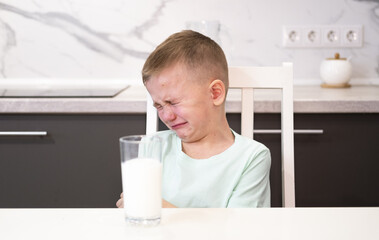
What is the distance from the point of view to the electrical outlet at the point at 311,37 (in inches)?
84.9

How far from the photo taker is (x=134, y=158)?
745 millimetres

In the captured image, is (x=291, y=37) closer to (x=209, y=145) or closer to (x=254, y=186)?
(x=209, y=145)

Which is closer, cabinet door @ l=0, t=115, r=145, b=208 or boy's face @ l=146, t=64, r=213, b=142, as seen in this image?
boy's face @ l=146, t=64, r=213, b=142

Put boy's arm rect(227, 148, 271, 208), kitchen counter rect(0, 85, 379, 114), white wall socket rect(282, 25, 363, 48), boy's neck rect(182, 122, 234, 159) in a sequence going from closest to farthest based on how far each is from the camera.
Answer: boy's arm rect(227, 148, 271, 208) < boy's neck rect(182, 122, 234, 159) < kitchen counter rect(0, 85, 379, 114) < white wall socket rect(282, 25, 363, 48)

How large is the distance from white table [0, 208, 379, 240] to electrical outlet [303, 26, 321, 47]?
142 centimetres

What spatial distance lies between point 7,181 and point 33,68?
0.62 meters

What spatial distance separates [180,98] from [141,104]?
0.60 m

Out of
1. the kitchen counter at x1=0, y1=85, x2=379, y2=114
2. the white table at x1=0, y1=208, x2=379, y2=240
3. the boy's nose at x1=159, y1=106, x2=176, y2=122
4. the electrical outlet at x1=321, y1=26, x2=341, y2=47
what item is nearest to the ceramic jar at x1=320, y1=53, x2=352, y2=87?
the electrical outlet at x1=321, y1=26, x2=341, y2=47

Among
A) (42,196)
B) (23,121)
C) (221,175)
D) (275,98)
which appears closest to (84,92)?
(23,121)

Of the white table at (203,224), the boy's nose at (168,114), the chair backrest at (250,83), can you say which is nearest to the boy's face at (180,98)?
the boy's nose at (168,114)

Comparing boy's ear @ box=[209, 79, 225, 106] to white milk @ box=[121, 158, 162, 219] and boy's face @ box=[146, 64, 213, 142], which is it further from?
white milk @ box=[121, 158, 162, 219]

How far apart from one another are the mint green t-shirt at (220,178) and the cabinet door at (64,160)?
Result: 0.59 m

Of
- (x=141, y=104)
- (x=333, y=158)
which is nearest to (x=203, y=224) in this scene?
(x=141, y=104)

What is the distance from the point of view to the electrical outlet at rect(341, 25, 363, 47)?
2154 mm
